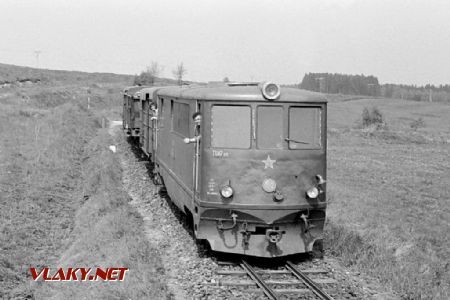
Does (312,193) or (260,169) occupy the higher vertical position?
(260,169)

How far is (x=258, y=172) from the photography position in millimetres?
8586

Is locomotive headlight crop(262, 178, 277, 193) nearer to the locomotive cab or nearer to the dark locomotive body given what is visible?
the locomotive cab

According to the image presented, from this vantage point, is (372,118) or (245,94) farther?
(372,118)

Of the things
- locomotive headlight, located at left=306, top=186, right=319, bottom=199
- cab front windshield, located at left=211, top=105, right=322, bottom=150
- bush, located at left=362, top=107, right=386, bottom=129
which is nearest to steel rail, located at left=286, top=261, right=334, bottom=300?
locomotive headlight, located at left=306, top=186, right=319, bottom=199

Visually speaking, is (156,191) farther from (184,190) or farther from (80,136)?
(80,136)

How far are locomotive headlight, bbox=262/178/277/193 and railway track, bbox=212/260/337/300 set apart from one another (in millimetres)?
1356

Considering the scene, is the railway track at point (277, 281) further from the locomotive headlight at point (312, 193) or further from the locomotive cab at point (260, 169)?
the locomotive headlight at point (312, 193)

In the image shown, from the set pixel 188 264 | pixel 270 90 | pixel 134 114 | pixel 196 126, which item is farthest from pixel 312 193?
pixel 134 114

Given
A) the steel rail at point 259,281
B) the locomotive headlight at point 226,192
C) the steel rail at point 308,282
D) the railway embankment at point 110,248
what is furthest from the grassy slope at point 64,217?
the steel rail at point 308,282

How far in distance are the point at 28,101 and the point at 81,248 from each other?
35960 millimetres

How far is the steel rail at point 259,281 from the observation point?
741 centimetres

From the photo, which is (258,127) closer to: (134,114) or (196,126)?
(196,126)

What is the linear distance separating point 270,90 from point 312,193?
1.93 metres

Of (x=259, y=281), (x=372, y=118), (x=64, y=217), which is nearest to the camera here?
(x=259, y=281)
